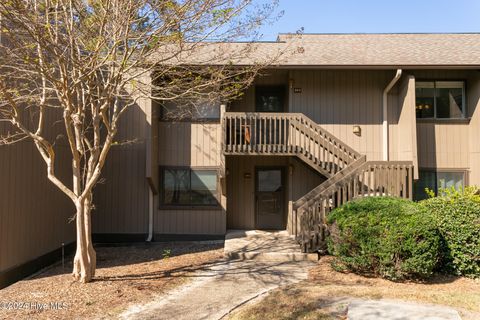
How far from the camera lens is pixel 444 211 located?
6934 mm

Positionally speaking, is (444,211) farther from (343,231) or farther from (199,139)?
(199,139)

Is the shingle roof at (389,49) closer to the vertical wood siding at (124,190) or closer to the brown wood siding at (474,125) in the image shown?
the brown wood siding at (474,125)

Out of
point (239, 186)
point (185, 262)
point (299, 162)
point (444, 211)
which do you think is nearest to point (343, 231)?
point (444, 211)

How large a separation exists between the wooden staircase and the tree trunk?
4.22 m

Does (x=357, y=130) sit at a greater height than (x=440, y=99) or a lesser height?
lesser

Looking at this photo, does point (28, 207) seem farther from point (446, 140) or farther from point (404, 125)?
point (446, 140)

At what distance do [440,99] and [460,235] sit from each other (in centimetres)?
538

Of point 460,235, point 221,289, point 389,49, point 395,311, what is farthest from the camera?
point 389,49

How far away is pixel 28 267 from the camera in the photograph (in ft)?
24.5

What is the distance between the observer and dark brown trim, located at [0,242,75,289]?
6695 mm

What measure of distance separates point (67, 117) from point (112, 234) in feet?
17.4

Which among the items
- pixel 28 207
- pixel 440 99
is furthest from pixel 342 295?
pixel 440 99

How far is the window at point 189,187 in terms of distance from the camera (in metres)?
10.6

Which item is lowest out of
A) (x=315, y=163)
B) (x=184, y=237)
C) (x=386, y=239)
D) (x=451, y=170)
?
(x=184, y=237)
